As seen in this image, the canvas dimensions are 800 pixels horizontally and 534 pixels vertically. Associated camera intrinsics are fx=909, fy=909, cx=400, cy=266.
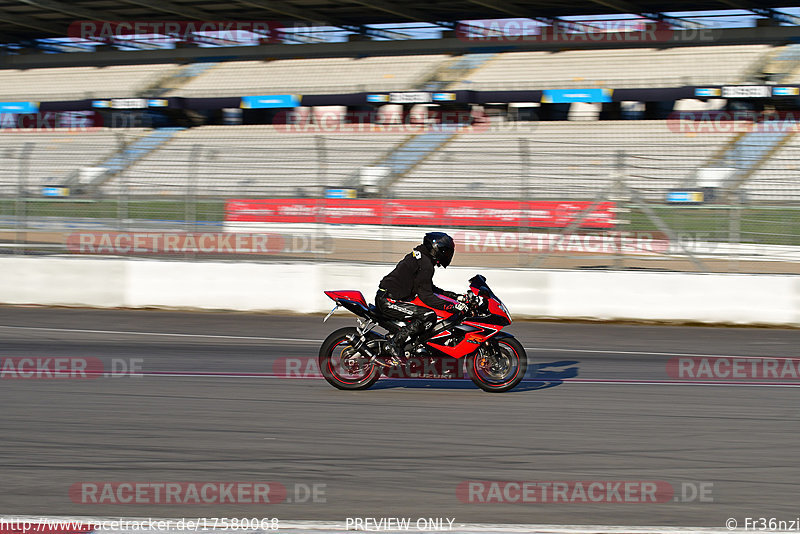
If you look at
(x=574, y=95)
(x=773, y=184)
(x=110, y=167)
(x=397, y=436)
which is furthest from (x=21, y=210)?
(x=574, y=95)

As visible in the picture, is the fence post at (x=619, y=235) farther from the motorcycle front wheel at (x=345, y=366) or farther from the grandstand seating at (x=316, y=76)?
the grandstand seating at (x=316, y=76)

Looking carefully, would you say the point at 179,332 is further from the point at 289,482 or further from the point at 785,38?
the point at 785,38

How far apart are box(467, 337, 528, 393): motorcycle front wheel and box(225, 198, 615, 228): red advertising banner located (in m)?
5.52

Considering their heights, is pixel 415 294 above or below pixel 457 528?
above

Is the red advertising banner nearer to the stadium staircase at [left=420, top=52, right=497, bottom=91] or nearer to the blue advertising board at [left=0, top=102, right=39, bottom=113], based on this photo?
the stadium staircase at [left=420, top=52, right=497, bottom=91]

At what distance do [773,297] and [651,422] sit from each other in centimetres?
632

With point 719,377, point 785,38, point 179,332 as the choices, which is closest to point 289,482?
point 719,377

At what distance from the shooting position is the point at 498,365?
24.1 ft

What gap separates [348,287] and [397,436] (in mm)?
7283

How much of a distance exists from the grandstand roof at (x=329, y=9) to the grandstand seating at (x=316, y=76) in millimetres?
1505

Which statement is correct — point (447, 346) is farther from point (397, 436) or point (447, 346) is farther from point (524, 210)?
point (524, 210)

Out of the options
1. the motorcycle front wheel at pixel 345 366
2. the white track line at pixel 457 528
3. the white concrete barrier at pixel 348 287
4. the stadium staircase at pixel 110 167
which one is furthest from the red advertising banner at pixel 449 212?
the white track line at pixel 457 528

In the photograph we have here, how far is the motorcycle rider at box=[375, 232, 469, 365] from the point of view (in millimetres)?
7211

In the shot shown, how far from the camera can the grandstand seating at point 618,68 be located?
27.8m
